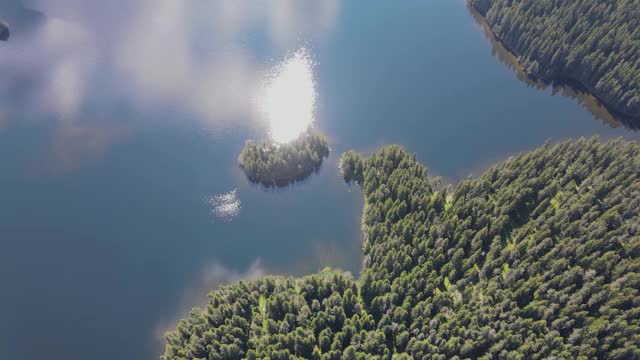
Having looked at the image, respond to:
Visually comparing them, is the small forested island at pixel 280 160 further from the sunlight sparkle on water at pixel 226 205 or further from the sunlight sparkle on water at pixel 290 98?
the sunlight sparkle on water at pixel 290 98

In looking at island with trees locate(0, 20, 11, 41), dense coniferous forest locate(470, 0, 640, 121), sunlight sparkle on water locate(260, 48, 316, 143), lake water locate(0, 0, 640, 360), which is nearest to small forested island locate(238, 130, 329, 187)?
lake water locate(0, 0, 640, 360)

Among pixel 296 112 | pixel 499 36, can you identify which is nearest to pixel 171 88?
pixel 296 112

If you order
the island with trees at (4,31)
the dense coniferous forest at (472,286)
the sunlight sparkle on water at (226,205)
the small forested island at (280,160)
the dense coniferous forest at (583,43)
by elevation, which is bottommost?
the dense coniferous forest at (472,286)

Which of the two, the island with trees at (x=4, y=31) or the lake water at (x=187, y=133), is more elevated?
the island with trees at (x=4, y=31)

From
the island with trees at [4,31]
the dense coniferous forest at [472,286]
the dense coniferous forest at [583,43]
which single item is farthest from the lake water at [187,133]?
the dense coniferous forest at [472,286]

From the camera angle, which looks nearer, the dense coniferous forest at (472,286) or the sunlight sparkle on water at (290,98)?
the dense coniferous forest at (472,286)

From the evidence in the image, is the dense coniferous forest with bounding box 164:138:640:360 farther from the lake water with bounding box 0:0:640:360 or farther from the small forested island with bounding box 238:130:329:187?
the small forested island with bounding box 238:130:329:187
